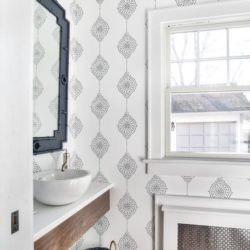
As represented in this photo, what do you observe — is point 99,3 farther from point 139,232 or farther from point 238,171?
point 139,232

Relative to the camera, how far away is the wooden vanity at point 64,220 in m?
1.12

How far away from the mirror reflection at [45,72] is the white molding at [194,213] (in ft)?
3.07

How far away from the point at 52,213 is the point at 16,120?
2.26 ft

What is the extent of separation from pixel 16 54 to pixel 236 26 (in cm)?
168

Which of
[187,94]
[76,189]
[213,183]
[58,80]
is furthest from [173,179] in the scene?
[58,80]

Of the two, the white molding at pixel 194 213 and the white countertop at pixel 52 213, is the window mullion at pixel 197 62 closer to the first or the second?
the white molding at pixel 194 213

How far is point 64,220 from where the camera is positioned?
128cm

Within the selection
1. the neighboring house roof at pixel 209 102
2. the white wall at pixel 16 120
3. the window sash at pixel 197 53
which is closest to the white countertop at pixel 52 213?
the white wall at pixel 16 120

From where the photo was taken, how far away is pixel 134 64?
1.97m

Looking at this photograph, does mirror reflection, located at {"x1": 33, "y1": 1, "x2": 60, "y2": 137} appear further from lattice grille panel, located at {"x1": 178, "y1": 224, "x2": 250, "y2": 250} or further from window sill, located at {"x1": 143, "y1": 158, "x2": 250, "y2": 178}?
lattice grille panel, located at {"x1": 178, "y1": 224, "x2": 250, "y2": 250}

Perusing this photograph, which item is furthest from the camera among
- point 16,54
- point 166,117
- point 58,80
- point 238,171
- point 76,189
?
point 166,117

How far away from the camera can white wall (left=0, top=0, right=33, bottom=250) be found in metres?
0.70

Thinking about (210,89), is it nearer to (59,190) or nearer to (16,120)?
(59,190)

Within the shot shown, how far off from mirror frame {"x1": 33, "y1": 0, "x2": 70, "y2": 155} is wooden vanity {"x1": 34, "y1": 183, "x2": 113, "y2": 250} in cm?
41
